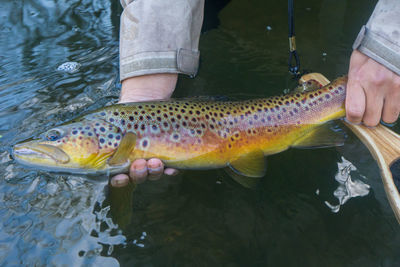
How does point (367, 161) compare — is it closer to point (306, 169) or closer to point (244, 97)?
point (306, 169)

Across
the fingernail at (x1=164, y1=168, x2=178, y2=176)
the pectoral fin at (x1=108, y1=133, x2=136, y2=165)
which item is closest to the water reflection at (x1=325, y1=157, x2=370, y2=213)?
the fingernail at (x1=164, y1=168, x2=178, y2=176)

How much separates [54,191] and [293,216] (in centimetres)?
149

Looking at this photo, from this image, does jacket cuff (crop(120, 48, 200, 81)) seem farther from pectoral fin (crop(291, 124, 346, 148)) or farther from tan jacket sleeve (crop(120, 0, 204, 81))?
pectoral fin (crop(291, 124, 346, 148))

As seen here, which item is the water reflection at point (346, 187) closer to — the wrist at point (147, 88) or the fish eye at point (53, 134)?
the wrist at point (147, 88)

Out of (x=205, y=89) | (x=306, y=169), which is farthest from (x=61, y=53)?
(x=306, y=169)

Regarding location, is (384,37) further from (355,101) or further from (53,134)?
(53,134)

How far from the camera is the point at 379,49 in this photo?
201 centimetres

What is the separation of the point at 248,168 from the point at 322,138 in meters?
0.58

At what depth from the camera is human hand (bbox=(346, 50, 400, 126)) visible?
2006mm

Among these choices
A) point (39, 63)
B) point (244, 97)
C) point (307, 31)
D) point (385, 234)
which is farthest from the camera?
point (307, 31)

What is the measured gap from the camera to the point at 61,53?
3.89 metres

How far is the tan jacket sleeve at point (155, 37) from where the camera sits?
2.50m

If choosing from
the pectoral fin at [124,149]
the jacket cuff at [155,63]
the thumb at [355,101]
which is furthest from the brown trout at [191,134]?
the jacket cuff at [155,63]

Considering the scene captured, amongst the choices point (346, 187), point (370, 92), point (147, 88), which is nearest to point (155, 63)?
point (147, 88)
